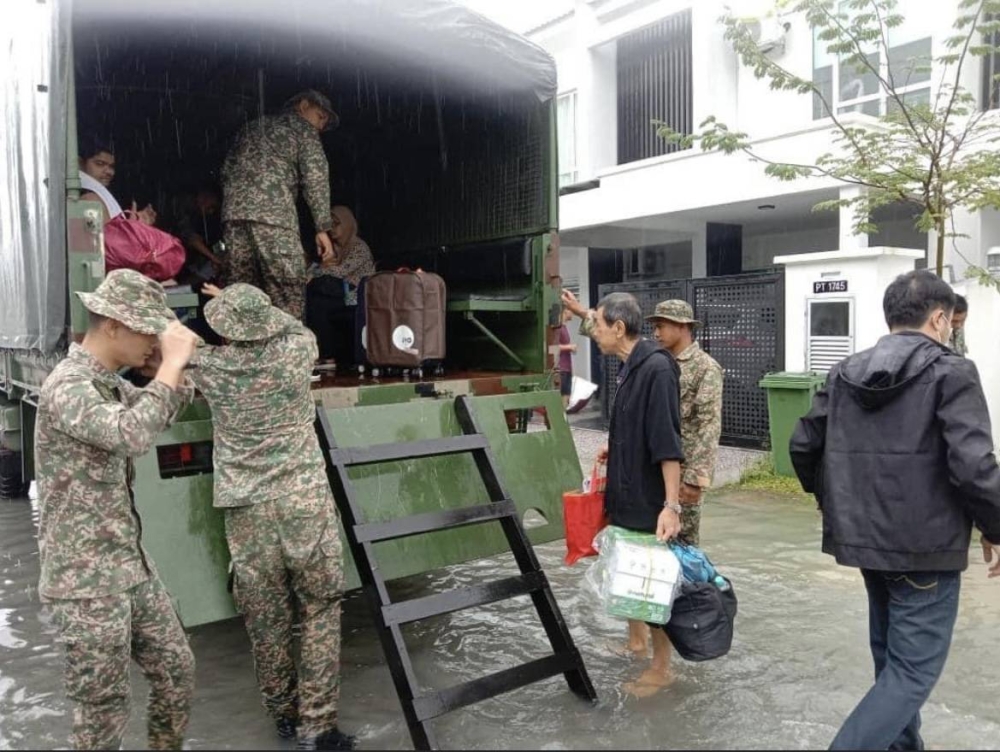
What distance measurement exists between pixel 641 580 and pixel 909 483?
1.02 metres

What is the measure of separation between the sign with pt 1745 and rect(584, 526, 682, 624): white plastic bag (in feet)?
17.2

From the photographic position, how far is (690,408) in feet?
12.7

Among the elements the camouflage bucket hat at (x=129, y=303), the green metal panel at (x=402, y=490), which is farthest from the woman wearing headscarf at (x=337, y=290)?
the camouflage bucket hat at (x=129, y=303)

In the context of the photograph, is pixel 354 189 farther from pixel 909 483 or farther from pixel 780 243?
pixel 780 243

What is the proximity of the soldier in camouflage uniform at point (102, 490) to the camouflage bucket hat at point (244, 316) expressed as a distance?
0.50 metres

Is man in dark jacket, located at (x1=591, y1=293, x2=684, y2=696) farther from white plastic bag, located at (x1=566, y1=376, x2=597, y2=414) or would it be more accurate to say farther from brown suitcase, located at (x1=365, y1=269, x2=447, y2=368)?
white plastic bag, located at (x1=566, y1=376, x2=597, y2=414)

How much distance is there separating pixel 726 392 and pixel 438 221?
185 inches

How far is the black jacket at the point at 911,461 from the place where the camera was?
240 cm

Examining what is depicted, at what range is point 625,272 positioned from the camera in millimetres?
15930

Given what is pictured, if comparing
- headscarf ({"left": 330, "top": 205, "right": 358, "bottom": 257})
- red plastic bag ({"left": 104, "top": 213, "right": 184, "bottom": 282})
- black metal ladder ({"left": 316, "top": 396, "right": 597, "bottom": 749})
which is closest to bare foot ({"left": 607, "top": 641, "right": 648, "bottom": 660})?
black metal ladder ({"left": 316, "top": 396, "right": 597, "bottom": 749})

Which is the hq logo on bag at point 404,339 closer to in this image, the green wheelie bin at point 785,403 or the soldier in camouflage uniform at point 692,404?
the soldier in camouflage uniform at point 692,404

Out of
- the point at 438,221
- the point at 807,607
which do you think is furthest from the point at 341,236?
the point at 807,607

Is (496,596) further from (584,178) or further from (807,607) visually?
(584,178)

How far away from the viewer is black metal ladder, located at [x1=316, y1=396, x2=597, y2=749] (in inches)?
116
